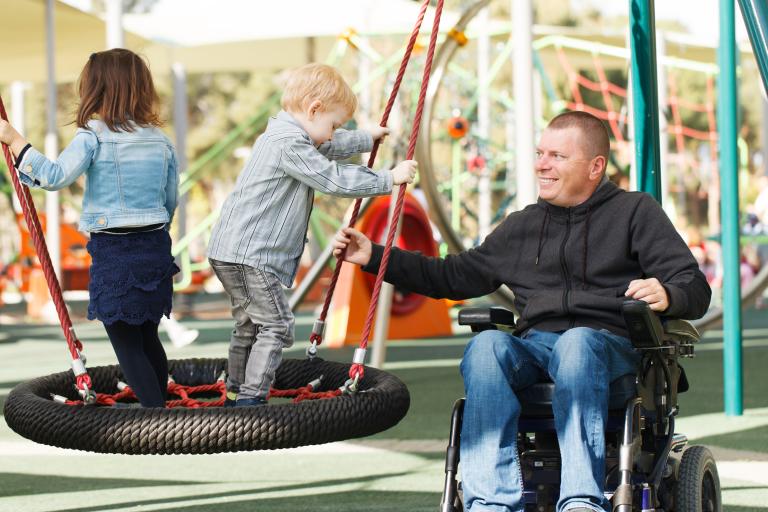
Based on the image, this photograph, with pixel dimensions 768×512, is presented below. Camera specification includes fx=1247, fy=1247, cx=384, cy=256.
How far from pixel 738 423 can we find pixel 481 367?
2.91 meters

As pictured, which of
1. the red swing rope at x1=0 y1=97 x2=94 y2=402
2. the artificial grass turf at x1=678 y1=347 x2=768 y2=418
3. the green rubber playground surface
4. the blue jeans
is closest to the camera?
the blue jeans

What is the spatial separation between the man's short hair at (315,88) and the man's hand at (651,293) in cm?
91

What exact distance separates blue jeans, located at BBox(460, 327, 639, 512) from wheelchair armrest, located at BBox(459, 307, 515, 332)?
0.18 meters

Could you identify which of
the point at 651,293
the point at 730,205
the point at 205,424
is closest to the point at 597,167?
the point at 651,293

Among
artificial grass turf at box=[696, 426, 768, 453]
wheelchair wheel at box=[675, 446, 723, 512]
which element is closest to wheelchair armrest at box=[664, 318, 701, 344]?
wheelchair wheel at box=[675, 446, 723, 512]

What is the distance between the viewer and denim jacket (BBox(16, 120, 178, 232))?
10.2 feet

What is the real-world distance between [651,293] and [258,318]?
3.40 feet

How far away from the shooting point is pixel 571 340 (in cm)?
286

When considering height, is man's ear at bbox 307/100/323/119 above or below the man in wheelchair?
above

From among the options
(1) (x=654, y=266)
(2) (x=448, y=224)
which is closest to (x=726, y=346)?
(2) (x=448, y=224)

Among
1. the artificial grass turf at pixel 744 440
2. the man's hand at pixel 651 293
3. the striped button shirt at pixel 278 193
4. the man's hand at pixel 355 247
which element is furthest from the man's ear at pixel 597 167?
the artificial grass turf at pixel 744 440

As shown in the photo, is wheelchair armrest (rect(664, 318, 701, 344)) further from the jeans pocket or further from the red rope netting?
the red rope netting

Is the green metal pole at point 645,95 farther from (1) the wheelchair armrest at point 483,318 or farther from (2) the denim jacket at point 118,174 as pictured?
(2) the denim jacket at point 118,174

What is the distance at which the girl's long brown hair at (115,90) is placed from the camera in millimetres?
3162
